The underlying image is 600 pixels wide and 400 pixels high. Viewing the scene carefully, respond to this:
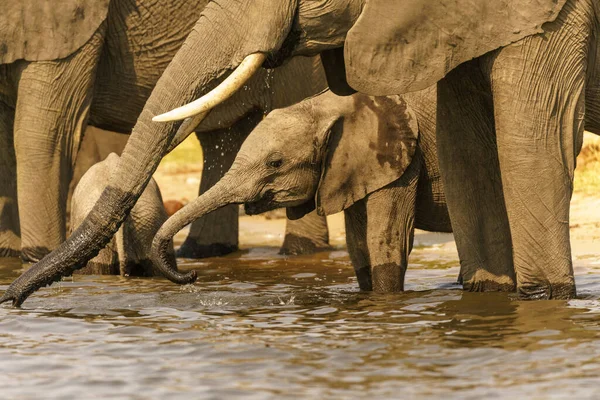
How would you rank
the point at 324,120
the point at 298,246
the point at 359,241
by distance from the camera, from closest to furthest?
1. the point at 324,120
2. the point at 359,241
3. the point at 298,246

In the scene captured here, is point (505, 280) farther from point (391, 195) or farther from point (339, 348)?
point (339, 348)

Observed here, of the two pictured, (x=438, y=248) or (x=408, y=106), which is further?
(x=438, y=248)

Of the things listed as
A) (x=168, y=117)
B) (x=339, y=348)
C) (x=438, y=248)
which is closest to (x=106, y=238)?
(x=168, y=117)

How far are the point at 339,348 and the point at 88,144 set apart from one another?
6828 millimetres

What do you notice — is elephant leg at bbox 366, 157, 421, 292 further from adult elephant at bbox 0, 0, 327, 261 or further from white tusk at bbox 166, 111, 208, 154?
adult elephant at bbox 0, 0, 327, 261

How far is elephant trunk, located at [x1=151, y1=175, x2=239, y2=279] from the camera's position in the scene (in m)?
7.95

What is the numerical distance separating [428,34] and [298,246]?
4.48 meters

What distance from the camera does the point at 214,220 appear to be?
11.8 meters

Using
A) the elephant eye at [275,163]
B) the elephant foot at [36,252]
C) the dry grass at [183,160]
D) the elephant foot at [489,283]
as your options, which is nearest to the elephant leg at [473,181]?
the elephant foot at [489,283]

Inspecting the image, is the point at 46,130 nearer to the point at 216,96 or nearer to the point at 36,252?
the point at 36,252

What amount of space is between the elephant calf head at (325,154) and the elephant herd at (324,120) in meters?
0.01

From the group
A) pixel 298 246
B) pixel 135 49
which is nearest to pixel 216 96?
pixel 135 49

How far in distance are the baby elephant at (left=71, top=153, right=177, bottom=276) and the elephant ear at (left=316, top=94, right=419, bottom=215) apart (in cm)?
153

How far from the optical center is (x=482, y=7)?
711 centimetres
